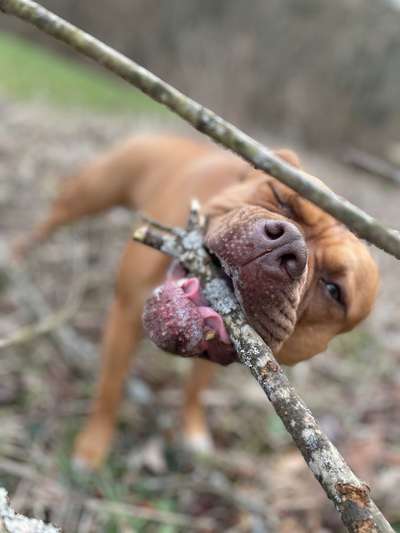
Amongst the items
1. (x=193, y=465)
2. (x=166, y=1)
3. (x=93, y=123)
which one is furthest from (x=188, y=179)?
(x=166, y=1)

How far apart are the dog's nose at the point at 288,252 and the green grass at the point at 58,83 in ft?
22.1

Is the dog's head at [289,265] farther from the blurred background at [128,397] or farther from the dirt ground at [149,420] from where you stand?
the dirt ground at [149,420]

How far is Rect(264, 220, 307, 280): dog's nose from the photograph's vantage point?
1673 mm

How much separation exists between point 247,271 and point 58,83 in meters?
9.47

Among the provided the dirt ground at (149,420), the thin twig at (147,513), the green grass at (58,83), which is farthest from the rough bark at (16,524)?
the green grass at (58,83)

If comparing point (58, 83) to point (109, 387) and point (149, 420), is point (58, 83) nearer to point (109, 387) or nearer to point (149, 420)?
point (149, 420)

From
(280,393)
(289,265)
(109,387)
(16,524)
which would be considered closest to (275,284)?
(289,265)

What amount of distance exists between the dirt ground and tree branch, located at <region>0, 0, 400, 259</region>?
1848 millimetres

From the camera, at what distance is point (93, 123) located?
26.8ft

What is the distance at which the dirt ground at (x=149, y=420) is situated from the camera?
273 centimetres

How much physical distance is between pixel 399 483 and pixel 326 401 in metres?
1.08

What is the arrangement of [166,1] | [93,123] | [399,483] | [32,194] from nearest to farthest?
1. [399,483]
2. [32,194]
3. [93,123]
4. [166,1]

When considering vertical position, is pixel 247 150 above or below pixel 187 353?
above

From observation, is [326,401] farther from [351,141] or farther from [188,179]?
[351,141]
